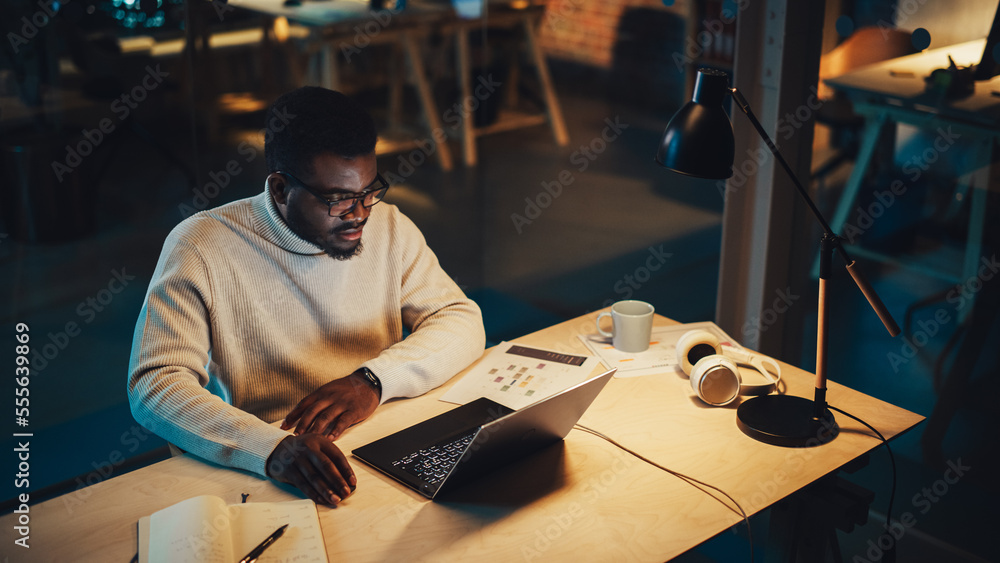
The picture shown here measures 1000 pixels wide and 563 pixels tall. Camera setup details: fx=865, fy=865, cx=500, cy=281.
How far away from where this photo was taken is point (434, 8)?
4590mm

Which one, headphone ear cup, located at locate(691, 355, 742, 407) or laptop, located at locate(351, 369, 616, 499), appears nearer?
laptop, located at locate(351, 369, 616, 499)

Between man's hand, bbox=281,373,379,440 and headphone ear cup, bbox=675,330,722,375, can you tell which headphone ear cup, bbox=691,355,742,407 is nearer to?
headphone ear cup, bbox=675,330,722,375

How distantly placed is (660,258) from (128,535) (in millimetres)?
3049

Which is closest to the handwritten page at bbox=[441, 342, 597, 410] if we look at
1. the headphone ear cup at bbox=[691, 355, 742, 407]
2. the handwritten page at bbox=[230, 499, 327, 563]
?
the headphone ear cup at bbox=[691, 355, 742, 407]

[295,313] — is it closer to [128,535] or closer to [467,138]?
[128,535]

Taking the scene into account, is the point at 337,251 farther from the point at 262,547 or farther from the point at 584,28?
the point at 584,28

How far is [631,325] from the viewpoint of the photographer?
1915 mm

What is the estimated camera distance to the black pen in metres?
1.24

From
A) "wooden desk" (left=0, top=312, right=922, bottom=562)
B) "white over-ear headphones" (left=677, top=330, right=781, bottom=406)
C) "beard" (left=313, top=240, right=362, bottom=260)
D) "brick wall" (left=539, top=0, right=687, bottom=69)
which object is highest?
"brick wall" (left=539, top=0, right=687, bottom=69)

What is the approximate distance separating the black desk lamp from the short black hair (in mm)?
602

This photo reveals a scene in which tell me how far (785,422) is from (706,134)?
56 cm

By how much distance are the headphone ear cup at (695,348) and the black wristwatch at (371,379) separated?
64 cm

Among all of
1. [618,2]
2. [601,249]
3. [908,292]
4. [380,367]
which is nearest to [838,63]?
[908,292]

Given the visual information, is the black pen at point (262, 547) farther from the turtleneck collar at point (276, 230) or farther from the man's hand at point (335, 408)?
the turtleneck collar at point (276, 230)
